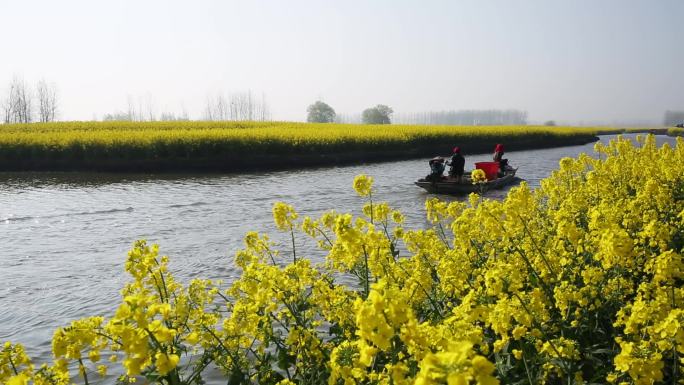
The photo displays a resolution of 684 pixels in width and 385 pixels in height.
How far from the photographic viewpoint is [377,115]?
139 meters

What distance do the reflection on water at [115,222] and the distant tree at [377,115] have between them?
4450 inches

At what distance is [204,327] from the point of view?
396cm

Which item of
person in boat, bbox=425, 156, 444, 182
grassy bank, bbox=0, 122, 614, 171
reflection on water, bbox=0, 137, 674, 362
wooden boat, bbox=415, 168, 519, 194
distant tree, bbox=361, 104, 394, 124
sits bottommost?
reflection on water, bbox=0, 137, 674, 362

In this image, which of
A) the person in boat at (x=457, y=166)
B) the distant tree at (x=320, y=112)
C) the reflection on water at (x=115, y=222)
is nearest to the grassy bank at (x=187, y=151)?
the reflection on water at (x=115, y=222)

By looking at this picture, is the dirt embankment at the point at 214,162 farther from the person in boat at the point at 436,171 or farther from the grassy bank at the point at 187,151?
the person in boat at the point at 436,171

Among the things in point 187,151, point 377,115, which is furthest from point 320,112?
point 187,151

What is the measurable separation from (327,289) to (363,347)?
2478 millimetres

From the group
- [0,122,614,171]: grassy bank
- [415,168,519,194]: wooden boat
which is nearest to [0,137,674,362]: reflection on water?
[415,168,519,194]: wooden boat

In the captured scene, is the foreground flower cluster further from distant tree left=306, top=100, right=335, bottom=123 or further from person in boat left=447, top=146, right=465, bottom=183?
distant tree left=306, top=100, right=335, bottom=123

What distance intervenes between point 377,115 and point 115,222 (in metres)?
128

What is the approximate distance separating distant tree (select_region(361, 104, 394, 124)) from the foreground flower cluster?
13004cm

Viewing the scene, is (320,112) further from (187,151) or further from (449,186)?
(449,186)

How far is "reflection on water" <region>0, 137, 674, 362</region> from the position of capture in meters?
8.61

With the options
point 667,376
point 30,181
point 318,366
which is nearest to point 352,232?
point 318,366
